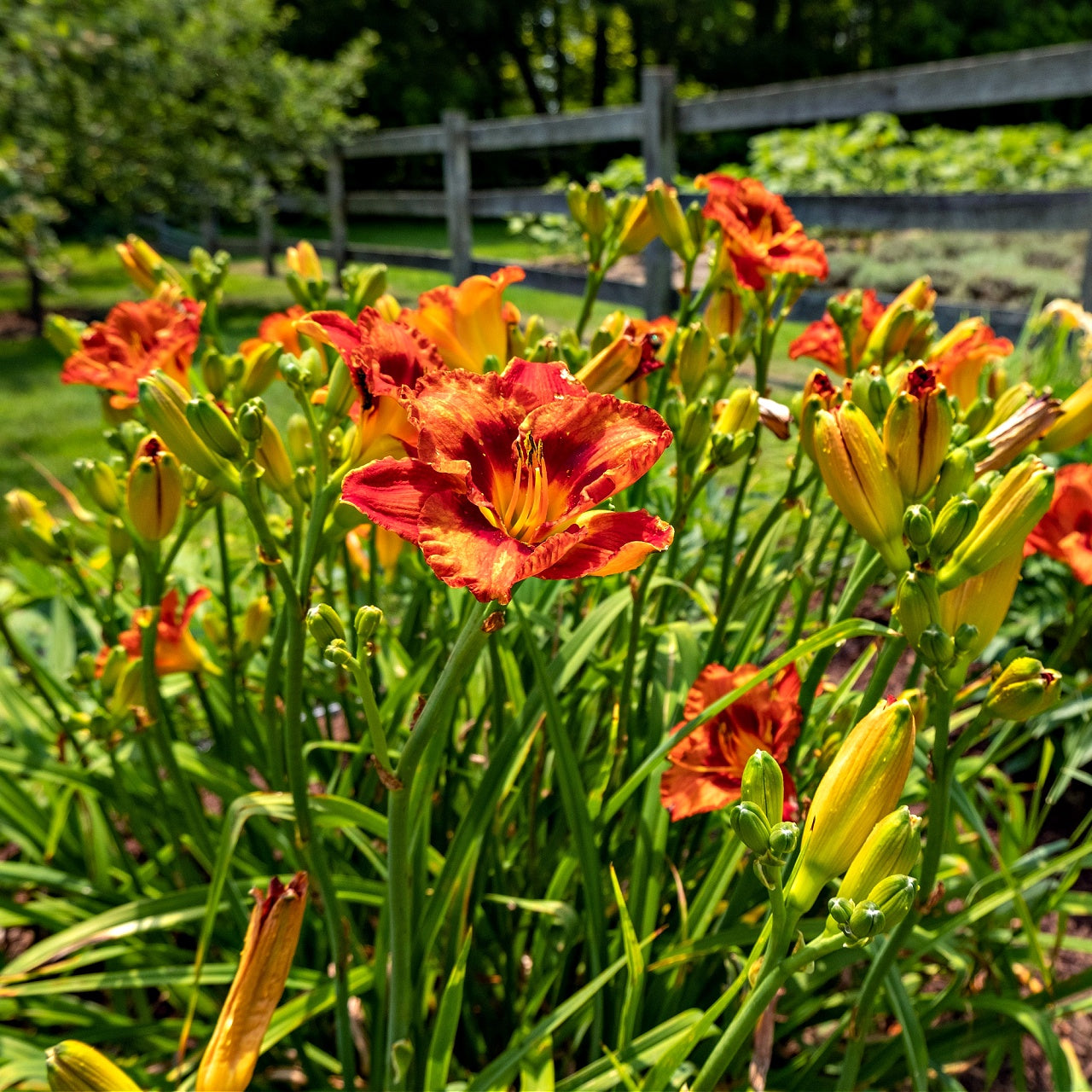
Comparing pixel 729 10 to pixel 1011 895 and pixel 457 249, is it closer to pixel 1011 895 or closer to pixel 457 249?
pixel 457 249

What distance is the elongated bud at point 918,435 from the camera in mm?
660

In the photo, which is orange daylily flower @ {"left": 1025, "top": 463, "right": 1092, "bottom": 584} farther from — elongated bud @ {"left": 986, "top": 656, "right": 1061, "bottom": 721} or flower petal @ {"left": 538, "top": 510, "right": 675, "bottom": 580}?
flower petal @ {"left": 538, "top": 510, "right": 675, "bottom": 580}

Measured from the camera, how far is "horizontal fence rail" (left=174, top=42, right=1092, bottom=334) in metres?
3.37

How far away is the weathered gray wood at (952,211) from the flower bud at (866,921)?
364 centimetres

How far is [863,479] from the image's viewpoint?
0.68 m

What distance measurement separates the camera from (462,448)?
1.86ft

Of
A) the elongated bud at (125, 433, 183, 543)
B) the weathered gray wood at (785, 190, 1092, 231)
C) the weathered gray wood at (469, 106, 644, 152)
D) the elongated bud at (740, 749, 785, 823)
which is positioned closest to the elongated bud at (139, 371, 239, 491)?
the elongated bud at (125, 433, 183, 543)

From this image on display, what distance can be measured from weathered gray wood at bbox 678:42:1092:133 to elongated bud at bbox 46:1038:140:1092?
362 centimetres

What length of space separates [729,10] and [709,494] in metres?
19.0

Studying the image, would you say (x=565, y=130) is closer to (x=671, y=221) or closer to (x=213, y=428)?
(x=671, y=221)

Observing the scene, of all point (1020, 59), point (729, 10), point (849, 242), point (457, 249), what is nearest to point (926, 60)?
point (729, 10)

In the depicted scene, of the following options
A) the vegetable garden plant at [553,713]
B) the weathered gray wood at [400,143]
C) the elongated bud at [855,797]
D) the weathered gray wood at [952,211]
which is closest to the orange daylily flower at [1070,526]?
the vegetable garden plant at [553,713]

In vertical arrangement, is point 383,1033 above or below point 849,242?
below

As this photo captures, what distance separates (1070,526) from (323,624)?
2.58 ft
